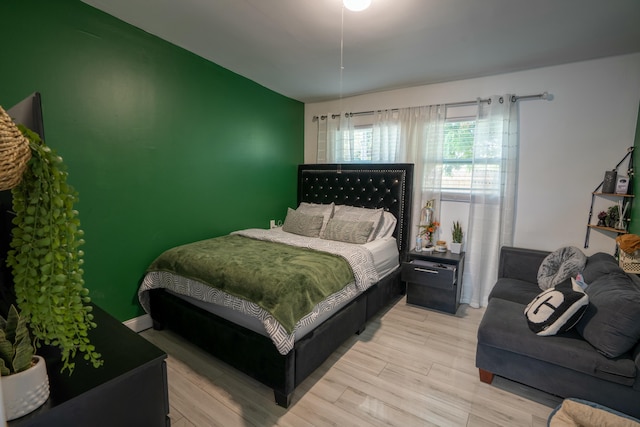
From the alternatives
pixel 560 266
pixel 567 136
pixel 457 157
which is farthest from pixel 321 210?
pixel 567 136

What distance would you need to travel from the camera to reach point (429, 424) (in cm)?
169

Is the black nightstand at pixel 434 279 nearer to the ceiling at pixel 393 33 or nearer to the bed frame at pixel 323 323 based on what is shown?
the bed frame at pixel 323 323

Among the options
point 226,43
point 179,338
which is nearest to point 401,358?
point 179,338

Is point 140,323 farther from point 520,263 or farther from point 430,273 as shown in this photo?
point 520,263

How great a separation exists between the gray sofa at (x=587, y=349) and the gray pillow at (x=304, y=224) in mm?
1900

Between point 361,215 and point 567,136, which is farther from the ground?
point 567,136

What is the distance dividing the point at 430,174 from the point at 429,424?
8.25ft

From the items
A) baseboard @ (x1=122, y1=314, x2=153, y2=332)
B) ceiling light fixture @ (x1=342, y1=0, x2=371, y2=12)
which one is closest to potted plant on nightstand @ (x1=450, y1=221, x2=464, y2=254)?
ceiling light fixture @ (x1=342, y1=0, x2=371, y2=12)

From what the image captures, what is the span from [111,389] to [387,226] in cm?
301

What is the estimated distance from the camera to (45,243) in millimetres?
624

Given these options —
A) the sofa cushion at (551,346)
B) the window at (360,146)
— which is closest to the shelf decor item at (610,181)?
the sofa cushion at (551,346)

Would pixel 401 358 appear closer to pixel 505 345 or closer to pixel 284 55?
pixel 505 345

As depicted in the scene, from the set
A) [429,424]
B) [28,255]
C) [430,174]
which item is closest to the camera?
[28,255]

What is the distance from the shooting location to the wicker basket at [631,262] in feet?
6.68
